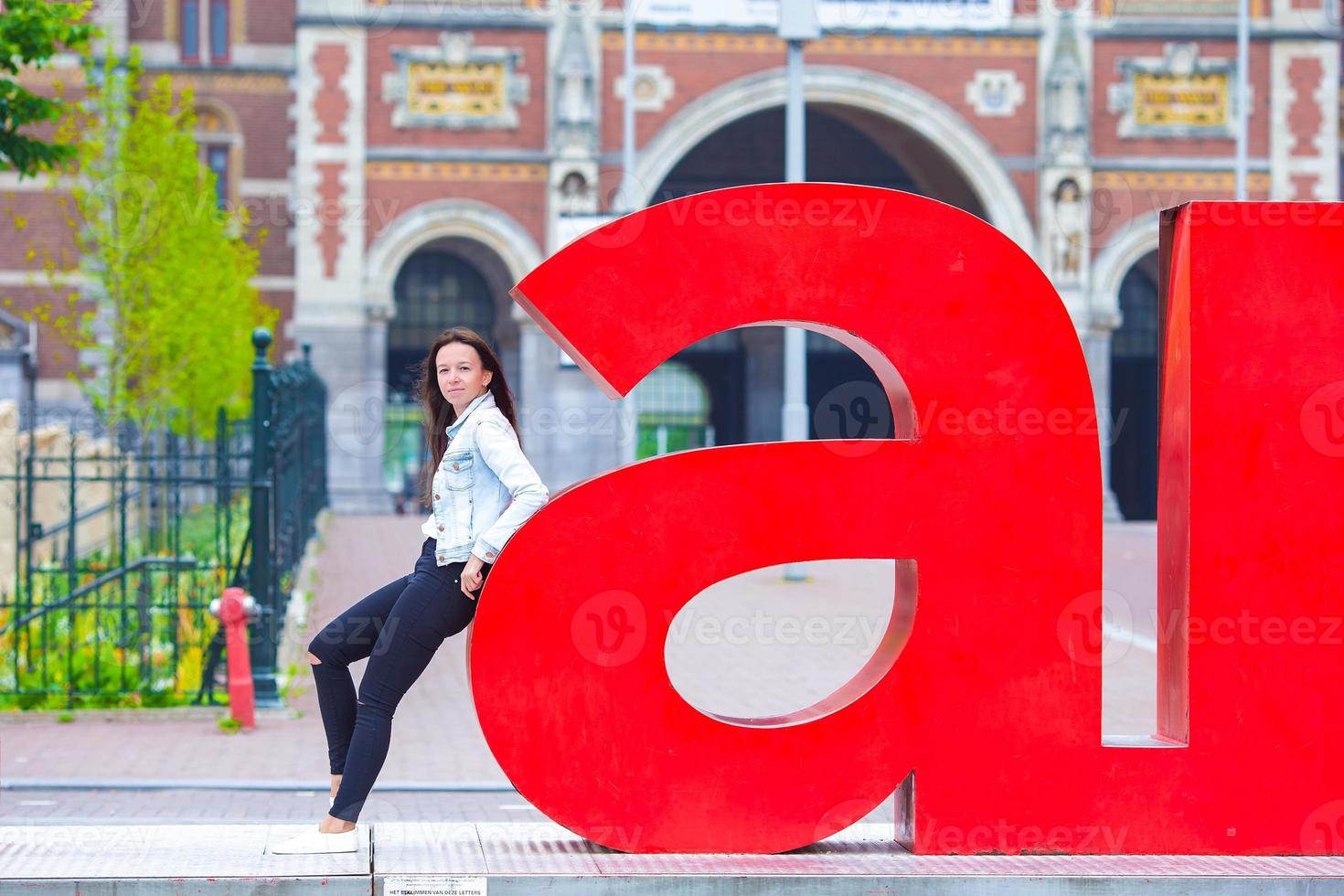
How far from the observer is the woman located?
4.87 m

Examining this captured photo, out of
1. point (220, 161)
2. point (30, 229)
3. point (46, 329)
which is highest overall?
point (220, 161)

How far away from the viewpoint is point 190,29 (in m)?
30.8

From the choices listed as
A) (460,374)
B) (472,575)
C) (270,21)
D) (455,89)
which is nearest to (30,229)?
(270,21)

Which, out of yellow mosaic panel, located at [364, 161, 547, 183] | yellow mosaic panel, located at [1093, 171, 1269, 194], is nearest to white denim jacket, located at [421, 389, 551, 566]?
yellow mosaic panel, located at [364, 161, 547, 183]

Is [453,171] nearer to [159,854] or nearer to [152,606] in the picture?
[152,606]

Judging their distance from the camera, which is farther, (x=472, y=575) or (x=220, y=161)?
(x=220, y=161)

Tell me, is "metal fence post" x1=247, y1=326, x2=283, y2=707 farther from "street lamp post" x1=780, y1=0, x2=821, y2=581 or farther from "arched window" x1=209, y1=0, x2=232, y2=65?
"arched window" x1=209, y1=0, x2=232, y2=65

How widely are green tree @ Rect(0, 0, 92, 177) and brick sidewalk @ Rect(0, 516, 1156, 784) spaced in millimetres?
3248

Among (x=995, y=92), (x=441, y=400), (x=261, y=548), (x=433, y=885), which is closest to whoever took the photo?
(x=433, y=885)

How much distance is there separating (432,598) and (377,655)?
23 centimetres

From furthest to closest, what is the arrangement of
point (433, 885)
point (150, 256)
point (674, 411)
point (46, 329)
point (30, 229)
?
point (674, 411) < point (30, 229) < point (46, 329) < point (150, 256) < point (433, 885)

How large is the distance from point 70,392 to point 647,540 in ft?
89.1

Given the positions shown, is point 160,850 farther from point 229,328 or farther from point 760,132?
point 760,132

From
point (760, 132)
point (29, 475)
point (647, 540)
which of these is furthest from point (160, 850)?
point (760, 132)
